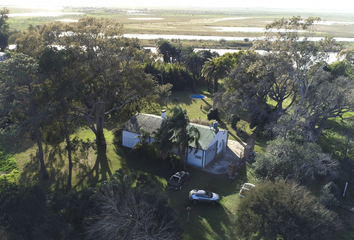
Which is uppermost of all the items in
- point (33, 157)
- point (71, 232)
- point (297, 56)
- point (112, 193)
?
point (297, 56)

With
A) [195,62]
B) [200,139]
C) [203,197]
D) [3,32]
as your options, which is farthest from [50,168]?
[3,32]

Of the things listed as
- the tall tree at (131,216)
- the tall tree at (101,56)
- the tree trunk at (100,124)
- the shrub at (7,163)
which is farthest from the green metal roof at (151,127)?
the shrub at (7,163)

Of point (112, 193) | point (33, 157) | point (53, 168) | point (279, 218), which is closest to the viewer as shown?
point (279, 218)

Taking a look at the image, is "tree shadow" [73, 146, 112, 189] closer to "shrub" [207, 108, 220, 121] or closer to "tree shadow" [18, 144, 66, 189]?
"tree shadow" [18, 144, 66, 189]

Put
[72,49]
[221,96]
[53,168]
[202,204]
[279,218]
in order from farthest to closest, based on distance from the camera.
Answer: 1. [221,96]
2. [53,168]
3. [72,49]
4. [202,204]
5. [279,218]

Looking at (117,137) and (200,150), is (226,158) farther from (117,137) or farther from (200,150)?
(117,137)

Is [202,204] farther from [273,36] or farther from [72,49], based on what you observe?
[273,36]

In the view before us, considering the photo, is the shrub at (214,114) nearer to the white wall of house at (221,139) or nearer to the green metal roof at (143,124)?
the white wall of house at (221,139)

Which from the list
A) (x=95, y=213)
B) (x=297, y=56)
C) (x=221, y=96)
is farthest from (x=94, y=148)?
(x=297, y=56)
